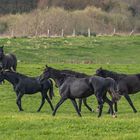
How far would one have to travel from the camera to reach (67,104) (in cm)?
2264

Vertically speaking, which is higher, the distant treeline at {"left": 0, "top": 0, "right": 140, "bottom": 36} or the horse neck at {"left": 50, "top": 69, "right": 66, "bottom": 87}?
the horse neck at {"left": 50, "top": 69, "right": 66, "bottom": 87}

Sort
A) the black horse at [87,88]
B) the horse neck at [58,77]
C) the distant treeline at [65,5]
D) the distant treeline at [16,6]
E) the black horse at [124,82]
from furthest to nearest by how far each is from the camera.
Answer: the distant treeline at [65,5], the distant treeline at [16,6], the black horse at [124,82], the horse neck at [58,77], the black horse at [87,88]

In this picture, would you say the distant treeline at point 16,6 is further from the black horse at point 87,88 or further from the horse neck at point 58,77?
the black horse at point 87,88

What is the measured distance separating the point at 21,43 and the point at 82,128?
33462 millimetres

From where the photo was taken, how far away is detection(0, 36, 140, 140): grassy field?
13305 mm

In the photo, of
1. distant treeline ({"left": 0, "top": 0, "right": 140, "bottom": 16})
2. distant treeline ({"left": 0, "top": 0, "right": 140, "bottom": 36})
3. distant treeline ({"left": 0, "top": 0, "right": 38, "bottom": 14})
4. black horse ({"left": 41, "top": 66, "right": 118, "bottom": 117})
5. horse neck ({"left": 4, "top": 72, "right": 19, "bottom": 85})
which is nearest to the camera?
black horse ({"left": 41, "top": 66, "right": 118, "bottom": 117})

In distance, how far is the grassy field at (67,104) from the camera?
43.7ft

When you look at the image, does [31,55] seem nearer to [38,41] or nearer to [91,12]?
[38,41]

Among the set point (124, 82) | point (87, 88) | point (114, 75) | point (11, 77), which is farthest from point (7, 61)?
point (87, 88)

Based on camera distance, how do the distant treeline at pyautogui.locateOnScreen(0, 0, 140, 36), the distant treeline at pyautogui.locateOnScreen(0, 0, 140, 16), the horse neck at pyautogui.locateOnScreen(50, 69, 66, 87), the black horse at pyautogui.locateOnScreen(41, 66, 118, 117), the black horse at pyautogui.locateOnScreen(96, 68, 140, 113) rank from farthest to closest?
the distant treeline at pyautogui.locateOnScreen(0, 0, 140, 16) → the distant treeline at pyautogui.locateOnScreen(0, 0, 140, 36) → the black horse at pyautogui.locateOnScreen(96, 68, 140, 113) → the horse neck at pyautogui.locateOnScreen(50, 69, 66, 87) → the black horse at pyautogui.locateOnScreen(41, 66, 118, 117)

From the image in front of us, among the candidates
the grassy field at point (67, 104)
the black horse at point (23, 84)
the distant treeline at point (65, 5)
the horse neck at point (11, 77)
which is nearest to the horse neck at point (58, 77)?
the grassy field at point (67, 104)

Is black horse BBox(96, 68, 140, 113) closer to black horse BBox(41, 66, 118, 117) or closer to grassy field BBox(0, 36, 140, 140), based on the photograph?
grassy field BBox(0, 36, 140, 140)

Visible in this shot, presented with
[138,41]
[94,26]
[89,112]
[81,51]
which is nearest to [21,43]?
[81,51]

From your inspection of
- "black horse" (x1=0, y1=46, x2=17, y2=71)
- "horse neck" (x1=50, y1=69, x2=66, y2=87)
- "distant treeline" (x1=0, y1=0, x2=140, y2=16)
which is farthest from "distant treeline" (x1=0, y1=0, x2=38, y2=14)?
"horse neck" (x1=50, y1=69, x2=66, y2=87)
